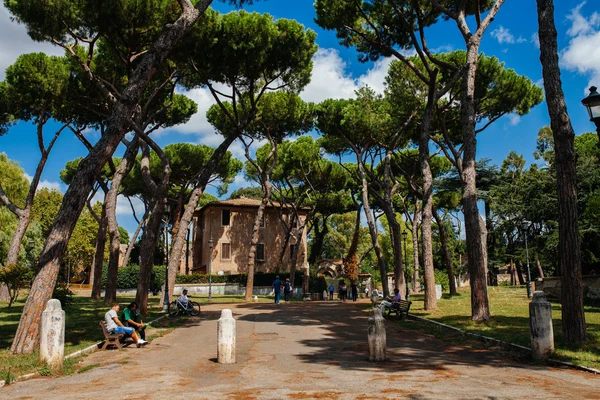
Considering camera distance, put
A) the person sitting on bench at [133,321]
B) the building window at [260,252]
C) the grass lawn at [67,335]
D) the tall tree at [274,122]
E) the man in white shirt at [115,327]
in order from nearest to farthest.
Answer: the grass lawn at [67,335] < the man in white shirt at [115,327] < the person sitting on bench at [133,321] < the tall tree at [274,122] < the building window at [260,252]

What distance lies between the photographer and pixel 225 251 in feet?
140

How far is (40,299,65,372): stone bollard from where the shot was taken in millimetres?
7758

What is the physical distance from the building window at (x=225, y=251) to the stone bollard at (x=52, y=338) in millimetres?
34652

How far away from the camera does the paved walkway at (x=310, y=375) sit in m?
6.04

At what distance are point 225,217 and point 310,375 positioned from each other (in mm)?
36439

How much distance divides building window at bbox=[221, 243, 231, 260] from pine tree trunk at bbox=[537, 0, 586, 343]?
3536cm

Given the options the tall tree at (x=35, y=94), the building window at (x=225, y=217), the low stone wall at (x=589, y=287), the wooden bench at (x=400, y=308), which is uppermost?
the tall tree at (x=35, y=94)

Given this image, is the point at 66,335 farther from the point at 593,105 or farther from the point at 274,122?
the point at 274,122

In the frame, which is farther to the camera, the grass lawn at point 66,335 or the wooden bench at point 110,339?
the wooden bench at point 110,339

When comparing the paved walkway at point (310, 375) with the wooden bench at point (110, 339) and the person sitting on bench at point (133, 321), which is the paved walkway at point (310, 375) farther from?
the person sitting on bench at point (133, 321)

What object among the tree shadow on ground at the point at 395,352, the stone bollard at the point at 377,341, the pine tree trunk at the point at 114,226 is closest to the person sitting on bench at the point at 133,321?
the tree shadow on ground at the point at 395,352

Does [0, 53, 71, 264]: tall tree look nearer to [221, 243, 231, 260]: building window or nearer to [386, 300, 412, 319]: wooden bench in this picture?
[386, 300, 412, 319]: wooden bench

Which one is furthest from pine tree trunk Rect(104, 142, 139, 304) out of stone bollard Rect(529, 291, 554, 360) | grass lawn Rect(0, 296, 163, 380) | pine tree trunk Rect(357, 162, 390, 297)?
stone bollard Rect(529, 291, 554, 360)

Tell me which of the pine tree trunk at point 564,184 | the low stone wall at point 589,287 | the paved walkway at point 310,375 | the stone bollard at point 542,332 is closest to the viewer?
the paved walkway at point 310,375
